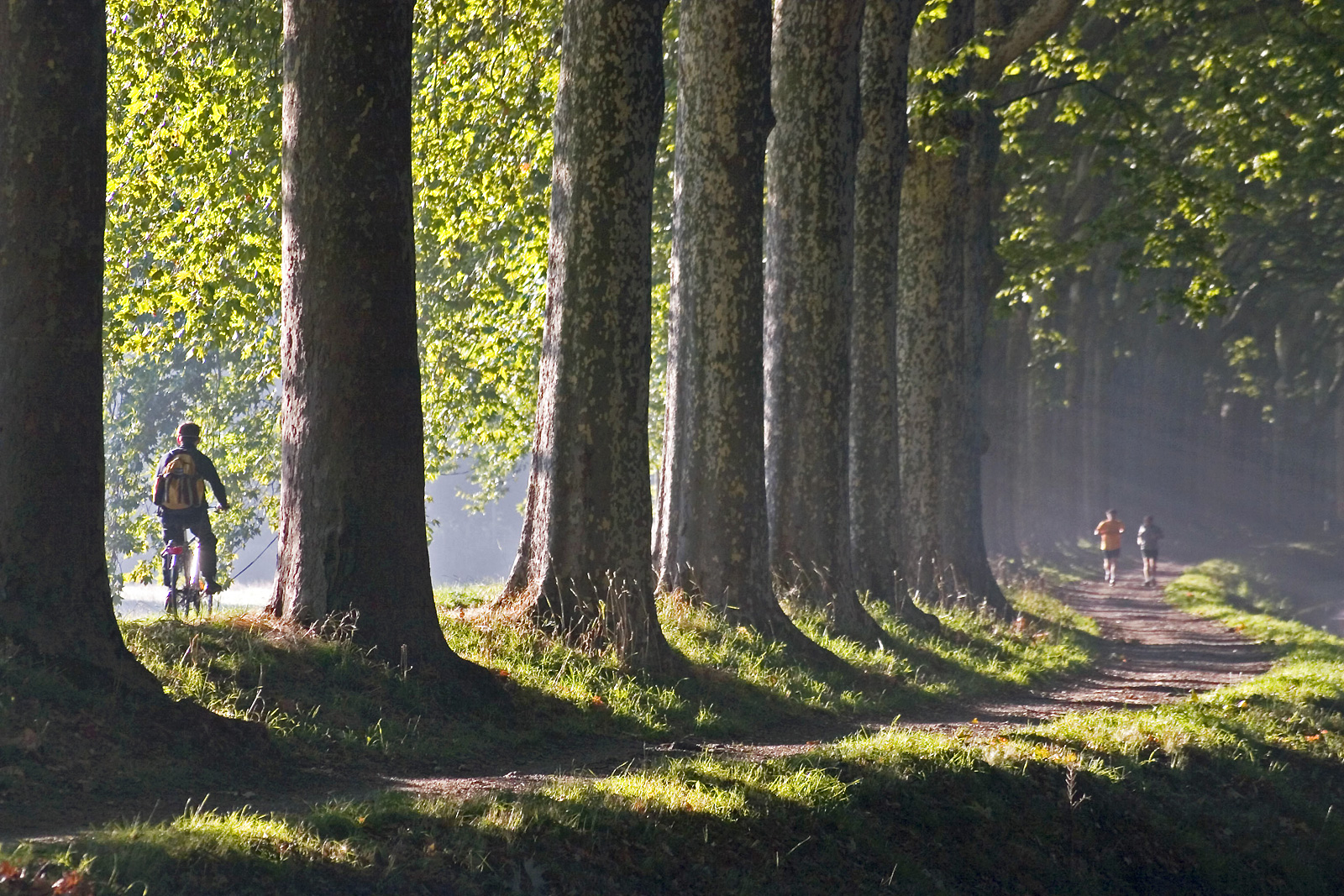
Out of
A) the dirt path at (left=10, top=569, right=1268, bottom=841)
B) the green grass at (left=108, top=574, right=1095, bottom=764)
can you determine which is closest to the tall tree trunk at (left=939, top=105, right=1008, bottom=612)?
the dirt path at (left=10, top=569, right=1268, bottom=841)

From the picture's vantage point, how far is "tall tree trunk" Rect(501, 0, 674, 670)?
10867 millimetres

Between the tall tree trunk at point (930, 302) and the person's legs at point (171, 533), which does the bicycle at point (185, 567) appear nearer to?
the person's legs at point (171, 533)

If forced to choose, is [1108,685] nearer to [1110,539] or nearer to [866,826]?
[866,826]

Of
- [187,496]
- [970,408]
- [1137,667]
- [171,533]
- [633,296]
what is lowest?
[1137,667]

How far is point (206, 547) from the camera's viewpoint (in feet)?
46.3

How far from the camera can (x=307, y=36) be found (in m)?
9.00

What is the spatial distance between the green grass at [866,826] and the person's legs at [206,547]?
4.82 m

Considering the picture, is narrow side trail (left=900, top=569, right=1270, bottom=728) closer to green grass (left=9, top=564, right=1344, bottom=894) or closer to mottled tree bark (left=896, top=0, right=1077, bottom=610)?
green grass (left=9, top=564, right=1344, bottom=894)

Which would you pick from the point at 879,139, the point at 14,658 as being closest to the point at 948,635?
the point at 879,139

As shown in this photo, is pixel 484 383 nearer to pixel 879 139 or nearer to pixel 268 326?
pixel 268 326

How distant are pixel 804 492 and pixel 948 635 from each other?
2.81 m

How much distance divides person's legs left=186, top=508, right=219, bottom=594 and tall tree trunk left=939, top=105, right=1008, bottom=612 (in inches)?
366

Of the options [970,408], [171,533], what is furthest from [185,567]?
[970,408]

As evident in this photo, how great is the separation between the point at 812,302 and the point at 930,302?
15.6 ft
